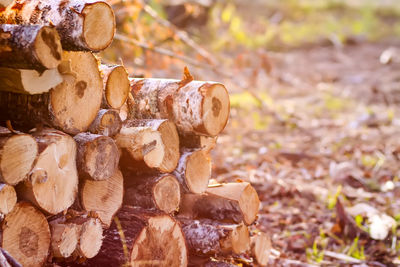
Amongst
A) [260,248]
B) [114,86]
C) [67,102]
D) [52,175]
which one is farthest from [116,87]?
[260,248]

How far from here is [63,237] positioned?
1.99 m

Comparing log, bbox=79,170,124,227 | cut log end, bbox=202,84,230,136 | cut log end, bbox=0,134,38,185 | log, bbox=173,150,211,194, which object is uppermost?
cut log end, bbox=202,84,230,136

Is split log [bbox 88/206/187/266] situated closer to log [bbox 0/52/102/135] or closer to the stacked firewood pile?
the stacked firewood pile

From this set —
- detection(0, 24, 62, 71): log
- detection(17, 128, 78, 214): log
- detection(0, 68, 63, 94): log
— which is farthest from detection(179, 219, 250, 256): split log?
detection(0, 24, 62, 71): log

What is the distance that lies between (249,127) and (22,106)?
475cm

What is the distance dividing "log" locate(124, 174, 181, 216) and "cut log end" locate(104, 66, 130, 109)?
385 mm

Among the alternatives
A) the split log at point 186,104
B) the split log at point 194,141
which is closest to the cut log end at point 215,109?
the split log at point 186,104

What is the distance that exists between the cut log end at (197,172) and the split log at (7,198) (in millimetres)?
876

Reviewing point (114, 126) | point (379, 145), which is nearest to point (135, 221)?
point (114, 126)

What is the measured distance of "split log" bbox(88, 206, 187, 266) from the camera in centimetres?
213

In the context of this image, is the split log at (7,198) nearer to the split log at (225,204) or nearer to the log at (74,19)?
the log at (74,19)

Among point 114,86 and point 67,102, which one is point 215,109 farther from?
point 67,102

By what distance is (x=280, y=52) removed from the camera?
11.0 meters

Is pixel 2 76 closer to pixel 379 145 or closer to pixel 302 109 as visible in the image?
pixel 379 145
